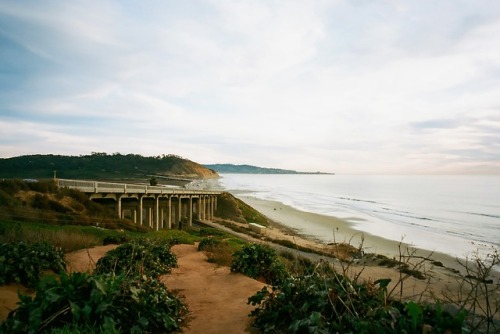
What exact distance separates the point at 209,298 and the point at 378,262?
62.8 ft

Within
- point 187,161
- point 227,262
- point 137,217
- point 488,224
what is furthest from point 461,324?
point 187,161

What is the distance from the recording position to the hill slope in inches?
4129

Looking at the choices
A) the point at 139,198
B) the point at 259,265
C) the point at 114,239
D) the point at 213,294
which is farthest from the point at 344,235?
the point at 213,294

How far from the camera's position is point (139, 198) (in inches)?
1226

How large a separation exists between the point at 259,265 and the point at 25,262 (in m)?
6.23

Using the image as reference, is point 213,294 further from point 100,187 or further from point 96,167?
point 96,167

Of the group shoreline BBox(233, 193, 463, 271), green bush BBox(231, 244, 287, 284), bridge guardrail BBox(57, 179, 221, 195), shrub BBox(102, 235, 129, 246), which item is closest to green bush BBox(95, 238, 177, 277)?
green bush BBox(231, 244, 287, 284)

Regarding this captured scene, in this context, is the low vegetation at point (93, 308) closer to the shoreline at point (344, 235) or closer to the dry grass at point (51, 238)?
the dry grass at point (51, 238)

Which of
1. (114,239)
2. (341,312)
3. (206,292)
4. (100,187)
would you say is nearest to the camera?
(341,312)

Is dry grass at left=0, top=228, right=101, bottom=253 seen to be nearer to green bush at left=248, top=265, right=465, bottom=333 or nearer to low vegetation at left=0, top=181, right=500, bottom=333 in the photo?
low vegetation at left=0, top=181, right=500, bottom=333

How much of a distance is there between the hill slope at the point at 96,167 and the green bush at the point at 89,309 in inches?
3963

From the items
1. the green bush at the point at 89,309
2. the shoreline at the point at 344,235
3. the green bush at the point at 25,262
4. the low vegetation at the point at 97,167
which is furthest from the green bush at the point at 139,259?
the low vegetation at the point at 97,167

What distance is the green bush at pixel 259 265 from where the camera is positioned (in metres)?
10.2

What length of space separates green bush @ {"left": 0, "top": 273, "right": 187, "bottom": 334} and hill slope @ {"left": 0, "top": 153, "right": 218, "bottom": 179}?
10066 centimetres
